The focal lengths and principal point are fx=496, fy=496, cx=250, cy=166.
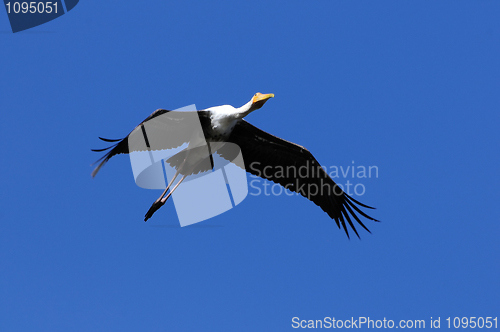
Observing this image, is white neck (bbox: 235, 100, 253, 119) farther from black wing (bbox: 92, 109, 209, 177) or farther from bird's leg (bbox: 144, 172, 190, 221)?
bird's leg (bbox: 144, 172, 190, 221)

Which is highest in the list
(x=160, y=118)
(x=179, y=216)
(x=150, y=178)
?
(x=160, y=118)

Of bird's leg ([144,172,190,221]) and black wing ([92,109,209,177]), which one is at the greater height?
black wing ([92,109,209,177])

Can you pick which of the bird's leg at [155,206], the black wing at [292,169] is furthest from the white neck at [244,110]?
the bird's leg at [155,206]

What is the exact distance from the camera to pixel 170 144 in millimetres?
8492

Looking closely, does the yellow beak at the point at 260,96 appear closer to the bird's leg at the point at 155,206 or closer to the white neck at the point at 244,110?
the white neck at the point at 244,110

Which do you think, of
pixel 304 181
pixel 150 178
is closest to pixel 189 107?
pixel 150 178

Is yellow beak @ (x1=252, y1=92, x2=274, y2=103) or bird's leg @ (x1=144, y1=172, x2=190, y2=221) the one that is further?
bird's leg @ (x1=144, y1=172, x2=190, y2=221)

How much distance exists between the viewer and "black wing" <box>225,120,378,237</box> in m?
8.90

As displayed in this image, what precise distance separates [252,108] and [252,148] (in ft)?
4.24

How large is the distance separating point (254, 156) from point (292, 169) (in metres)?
0.76

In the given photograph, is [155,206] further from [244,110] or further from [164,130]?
[244,110]

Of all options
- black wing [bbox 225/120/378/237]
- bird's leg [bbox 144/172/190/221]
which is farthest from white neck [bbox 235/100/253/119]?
bird's leg [bbox 144/172/190/221]

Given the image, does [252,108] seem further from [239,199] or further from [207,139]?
→ [239,199]

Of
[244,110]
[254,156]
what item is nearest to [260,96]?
[244,110]
